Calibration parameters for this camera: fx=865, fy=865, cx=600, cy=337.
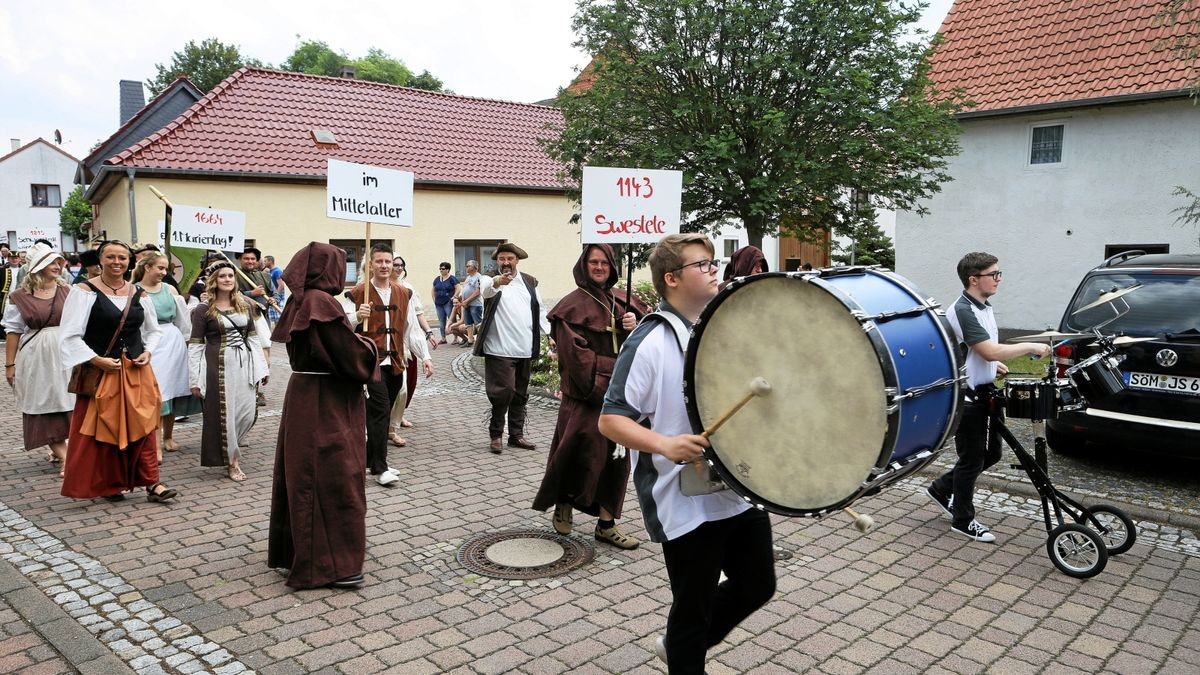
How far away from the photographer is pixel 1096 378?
5.04 metres

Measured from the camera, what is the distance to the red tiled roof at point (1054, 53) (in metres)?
16.3

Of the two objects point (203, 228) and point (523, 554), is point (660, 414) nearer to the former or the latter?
point (523, 554)

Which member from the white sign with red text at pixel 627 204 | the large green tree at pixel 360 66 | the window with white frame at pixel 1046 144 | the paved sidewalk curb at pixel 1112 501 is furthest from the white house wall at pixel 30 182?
the paved sidewalk curb at pixel 1112 501

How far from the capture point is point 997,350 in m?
5.18

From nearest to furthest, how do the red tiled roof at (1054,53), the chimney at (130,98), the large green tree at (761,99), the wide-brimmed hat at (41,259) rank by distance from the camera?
the wide-brimmed hat at (41,259), the large green tree at (761,99), the red tiled roof at (1054,53), the chimney at (130,98)

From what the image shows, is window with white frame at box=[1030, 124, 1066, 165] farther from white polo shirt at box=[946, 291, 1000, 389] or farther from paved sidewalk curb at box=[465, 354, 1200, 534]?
white polo shirt at box=[946, 291, 1000, 389]

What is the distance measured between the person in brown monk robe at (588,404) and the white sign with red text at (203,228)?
18.3 feet

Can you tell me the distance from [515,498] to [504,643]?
2.58 m

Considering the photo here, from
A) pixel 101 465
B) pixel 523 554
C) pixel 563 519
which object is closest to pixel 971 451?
pixel 563 519

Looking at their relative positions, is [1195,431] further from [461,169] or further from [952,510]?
[461,169]

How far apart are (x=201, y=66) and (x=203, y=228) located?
157 feet

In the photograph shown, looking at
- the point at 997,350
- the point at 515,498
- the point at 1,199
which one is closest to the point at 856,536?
the point at 997,350

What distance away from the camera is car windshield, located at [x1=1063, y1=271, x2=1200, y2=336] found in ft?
21.6

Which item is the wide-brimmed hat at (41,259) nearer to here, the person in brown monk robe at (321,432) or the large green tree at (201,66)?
the person in brown monk robe at (321,432)
